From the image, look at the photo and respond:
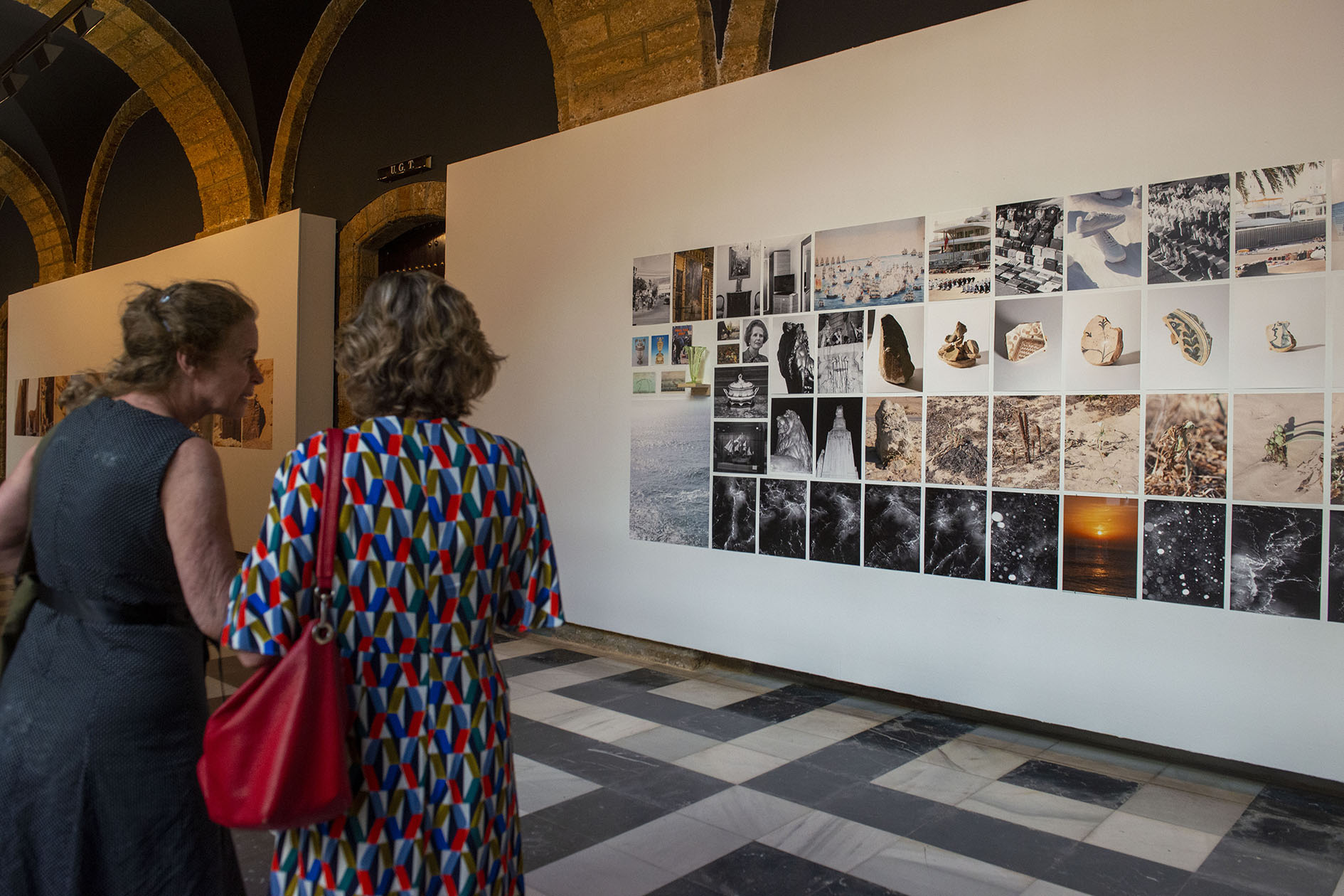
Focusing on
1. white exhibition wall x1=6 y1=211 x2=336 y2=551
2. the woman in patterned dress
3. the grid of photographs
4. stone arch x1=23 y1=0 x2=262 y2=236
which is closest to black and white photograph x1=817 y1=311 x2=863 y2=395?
the grid of photographs

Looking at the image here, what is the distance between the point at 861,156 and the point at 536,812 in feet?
13.6

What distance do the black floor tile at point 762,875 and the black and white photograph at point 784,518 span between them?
2487mm

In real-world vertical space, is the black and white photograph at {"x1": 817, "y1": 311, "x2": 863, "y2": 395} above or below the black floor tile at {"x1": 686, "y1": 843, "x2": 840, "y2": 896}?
above

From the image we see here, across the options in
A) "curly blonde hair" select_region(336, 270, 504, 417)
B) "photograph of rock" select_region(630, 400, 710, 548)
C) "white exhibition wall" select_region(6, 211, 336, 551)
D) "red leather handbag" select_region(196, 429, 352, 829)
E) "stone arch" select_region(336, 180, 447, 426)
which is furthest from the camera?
"white exhibition wall" select_region(6, 211, 336, 551)

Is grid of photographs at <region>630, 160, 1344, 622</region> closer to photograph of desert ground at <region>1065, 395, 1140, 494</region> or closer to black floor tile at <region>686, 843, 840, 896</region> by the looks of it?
photograph of desert ground at <region>1065, 395, 1140, 494</region>

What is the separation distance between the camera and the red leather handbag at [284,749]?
1.44 meters

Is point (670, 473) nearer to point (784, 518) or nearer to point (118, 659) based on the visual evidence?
point (784, 518)

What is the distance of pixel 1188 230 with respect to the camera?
448 cm

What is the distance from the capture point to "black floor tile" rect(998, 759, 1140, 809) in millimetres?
4223

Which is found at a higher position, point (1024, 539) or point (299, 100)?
point (299, 100)

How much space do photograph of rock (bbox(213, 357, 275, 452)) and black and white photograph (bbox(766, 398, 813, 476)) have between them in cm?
723

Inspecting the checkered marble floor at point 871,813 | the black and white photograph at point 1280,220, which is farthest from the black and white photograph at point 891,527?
the black and white photograph at point 1280,220

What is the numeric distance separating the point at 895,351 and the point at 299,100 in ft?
30.3

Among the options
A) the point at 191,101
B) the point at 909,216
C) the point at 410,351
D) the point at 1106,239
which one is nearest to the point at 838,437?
the point at 909,216
